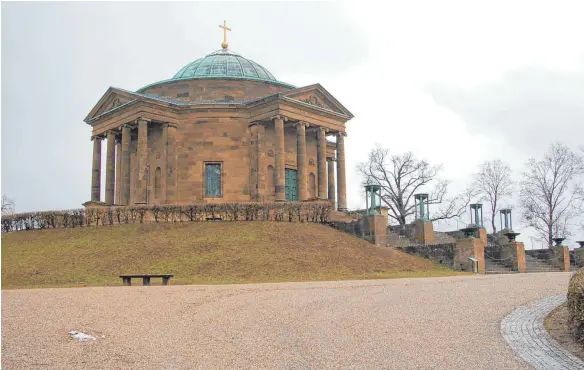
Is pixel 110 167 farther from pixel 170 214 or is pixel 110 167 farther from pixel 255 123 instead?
pixel 170 214

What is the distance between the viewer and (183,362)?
919cm

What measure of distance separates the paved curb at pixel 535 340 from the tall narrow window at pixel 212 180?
30.8 m

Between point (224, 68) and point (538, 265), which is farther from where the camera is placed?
point (224, 68)

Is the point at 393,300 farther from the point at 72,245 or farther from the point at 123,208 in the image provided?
the point at 123,208

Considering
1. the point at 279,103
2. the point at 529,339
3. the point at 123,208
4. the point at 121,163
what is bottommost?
the point at 529,339

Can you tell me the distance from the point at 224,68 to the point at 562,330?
38.9 meters

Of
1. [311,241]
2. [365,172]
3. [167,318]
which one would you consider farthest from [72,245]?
[365,172]

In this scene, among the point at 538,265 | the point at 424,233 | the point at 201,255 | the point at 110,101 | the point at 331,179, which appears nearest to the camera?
the point at 201,255

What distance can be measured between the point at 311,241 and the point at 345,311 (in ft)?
49.2

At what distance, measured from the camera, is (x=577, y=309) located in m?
10.1

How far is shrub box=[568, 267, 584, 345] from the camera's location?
10.0m

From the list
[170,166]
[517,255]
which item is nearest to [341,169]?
[170,166]

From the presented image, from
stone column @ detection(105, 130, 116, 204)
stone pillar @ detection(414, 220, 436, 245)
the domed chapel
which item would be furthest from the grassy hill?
stone column @ detection(105, 130, 116, 204)

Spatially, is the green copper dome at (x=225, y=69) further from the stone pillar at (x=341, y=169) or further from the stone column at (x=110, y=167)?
the stone pillar at (x=341, y=169)
